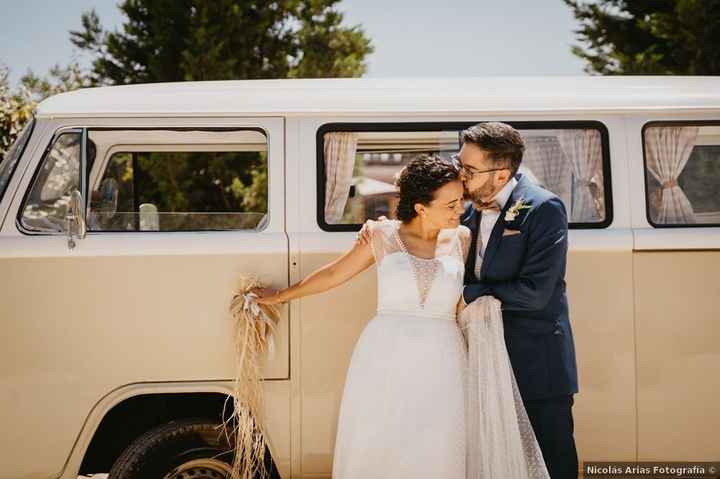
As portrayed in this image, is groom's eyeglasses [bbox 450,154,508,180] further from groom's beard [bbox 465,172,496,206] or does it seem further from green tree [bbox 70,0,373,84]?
green tree [bbox 70,0,373,84]

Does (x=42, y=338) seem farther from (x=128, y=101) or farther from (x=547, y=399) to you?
(x=547, y=399)

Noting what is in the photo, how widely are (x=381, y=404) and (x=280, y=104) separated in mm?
1723

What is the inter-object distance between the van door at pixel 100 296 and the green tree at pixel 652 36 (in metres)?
9.80

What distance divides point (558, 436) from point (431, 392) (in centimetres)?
67

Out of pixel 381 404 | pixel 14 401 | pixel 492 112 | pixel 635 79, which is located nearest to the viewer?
pixel 381 404

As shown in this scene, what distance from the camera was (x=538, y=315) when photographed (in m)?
3.07

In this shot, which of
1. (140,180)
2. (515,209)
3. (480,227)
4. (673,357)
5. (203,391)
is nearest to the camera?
(515,209)

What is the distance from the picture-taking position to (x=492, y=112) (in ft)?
11.7

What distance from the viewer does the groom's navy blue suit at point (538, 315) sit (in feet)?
9.87

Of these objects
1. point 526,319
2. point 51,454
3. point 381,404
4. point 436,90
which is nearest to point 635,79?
point 436,90

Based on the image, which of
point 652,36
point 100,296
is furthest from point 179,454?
point 652,36

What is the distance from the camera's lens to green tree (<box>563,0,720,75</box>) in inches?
418

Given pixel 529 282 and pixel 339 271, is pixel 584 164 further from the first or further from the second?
pixel 339 271

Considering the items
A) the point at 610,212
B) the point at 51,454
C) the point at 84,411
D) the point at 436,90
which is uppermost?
the point at 436,90
